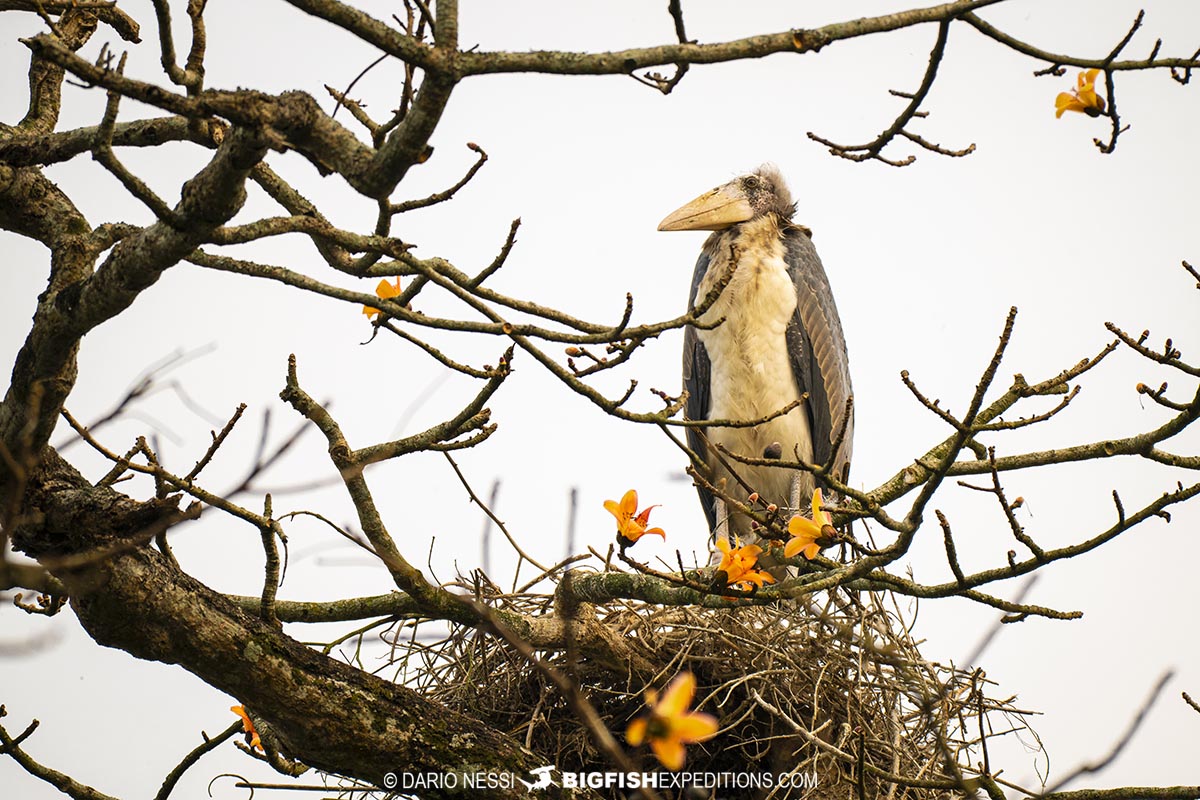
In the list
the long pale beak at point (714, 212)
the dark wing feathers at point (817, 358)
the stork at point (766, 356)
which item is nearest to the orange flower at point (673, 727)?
the stork at point (766, 356)

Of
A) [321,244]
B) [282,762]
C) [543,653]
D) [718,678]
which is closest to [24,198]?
[321,244]

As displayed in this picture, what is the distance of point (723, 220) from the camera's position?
5.96m

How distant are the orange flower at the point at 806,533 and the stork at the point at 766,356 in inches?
96.1

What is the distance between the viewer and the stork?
559 cm

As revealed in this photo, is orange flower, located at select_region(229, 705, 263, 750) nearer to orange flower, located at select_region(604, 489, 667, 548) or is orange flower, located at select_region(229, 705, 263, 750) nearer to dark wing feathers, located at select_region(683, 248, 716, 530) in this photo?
orange flower, located at select_region(604, 489, 667, 548)

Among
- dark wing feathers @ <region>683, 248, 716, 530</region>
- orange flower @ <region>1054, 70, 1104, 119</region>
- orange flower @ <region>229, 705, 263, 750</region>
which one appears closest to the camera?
orange flower @ <region>1054, 70, 1104, 119</region>

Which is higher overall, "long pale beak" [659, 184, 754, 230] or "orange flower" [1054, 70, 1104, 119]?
"long pale beak" [659, 184, 754, 230]

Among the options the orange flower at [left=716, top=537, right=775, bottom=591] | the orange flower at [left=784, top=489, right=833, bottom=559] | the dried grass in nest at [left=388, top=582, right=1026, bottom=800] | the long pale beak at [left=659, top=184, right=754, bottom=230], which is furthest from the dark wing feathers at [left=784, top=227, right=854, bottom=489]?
the orange flower at [left=784, top=489, right=833, bottom=559]

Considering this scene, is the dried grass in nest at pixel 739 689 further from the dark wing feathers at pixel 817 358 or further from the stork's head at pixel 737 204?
the stork's head at pixel 737 204

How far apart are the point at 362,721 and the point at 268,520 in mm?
616

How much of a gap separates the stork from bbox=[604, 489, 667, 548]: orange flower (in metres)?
2.37

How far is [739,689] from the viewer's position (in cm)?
429

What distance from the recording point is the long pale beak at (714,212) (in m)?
5.96

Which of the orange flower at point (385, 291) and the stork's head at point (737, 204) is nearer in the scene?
the orange flower at point (385, 291)
